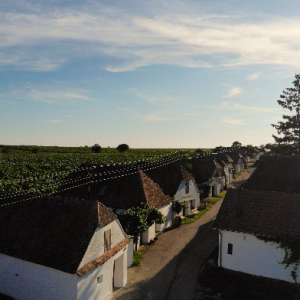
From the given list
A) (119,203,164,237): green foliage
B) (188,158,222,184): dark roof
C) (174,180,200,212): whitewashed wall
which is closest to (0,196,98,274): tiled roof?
(119,203,164,237): green foliage

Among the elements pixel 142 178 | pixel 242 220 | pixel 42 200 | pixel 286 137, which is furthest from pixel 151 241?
pixel 286 137

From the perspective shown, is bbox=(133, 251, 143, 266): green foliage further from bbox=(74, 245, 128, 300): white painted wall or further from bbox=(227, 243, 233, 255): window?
bbox=(227, 243, 233, 255): window

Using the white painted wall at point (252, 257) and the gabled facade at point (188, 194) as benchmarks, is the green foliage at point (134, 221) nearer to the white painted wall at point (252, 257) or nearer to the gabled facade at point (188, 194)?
the white painted wall at point (252, 257)

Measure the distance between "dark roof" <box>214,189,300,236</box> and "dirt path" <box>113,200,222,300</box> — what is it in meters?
4.18

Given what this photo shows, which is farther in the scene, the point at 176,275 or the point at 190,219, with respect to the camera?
the point at 190,219

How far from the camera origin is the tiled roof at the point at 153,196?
3020 centimetres

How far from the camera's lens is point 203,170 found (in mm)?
50938

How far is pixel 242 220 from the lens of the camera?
22922 mm

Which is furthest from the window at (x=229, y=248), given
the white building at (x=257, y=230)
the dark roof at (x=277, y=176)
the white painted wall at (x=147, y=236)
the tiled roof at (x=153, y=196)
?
the dark roof at (x=277, y=176)

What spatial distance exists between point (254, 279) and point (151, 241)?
34.2 feet

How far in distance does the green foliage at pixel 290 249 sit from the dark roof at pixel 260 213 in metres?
0.49

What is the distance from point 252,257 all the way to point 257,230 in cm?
202

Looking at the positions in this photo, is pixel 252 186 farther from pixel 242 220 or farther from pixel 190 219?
pixel 242 220

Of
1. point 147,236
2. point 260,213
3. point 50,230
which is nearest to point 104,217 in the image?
point 50,230
